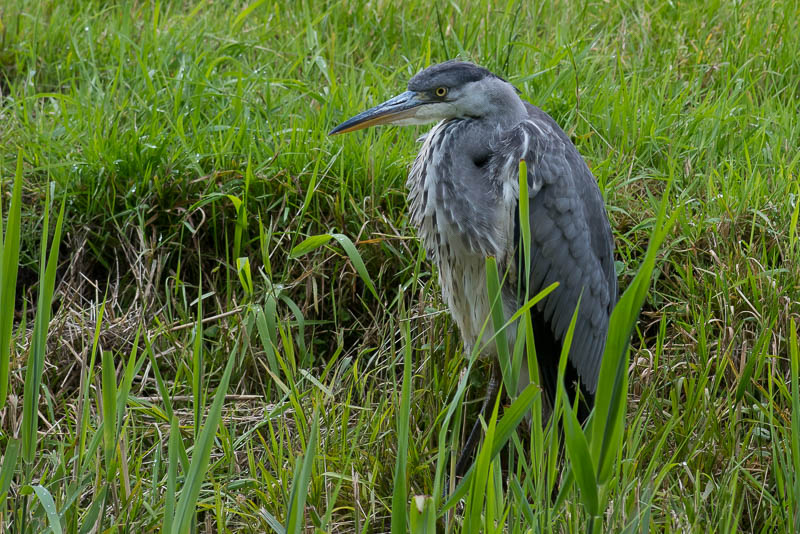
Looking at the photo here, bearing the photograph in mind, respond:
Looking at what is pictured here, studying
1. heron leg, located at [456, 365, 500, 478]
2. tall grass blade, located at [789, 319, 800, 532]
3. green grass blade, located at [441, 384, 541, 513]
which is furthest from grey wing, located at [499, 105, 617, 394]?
green grass blade, located at [441, 384, 541, 513]

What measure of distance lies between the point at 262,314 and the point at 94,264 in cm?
95

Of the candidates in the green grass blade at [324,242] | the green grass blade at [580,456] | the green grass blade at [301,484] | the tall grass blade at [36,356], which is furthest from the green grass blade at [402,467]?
the green grass blade at [324,242]

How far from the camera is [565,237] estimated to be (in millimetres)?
3006

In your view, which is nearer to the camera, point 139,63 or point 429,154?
point 429,154

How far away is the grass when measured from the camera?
268 centimetres

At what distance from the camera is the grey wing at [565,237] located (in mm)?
2986

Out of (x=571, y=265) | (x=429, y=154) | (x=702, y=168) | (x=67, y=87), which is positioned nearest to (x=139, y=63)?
(x=67, y=87)

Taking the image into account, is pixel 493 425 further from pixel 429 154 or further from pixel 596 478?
pixel 429 154

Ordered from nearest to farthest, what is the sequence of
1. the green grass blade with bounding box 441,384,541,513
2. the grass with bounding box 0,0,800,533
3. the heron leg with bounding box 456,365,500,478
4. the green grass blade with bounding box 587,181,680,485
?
the green grass blade with bounding box 587,181,680,485, the green grass blade with bounding box 441,384,541,513, the grass with bounding box 0,0,800,533, the heron leg with bounding box 456,365,500,478

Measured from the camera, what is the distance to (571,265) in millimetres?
3037

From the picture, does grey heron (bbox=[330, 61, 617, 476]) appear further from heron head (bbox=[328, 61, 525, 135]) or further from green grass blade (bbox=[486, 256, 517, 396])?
green grass blade (bbox=[486, 256, 517, 396])

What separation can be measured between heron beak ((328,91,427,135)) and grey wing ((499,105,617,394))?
299 mm

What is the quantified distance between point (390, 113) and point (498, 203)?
0.44 metres

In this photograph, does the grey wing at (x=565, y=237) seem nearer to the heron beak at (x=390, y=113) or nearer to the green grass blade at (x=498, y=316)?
the heron beak at (x=390, y=113)
